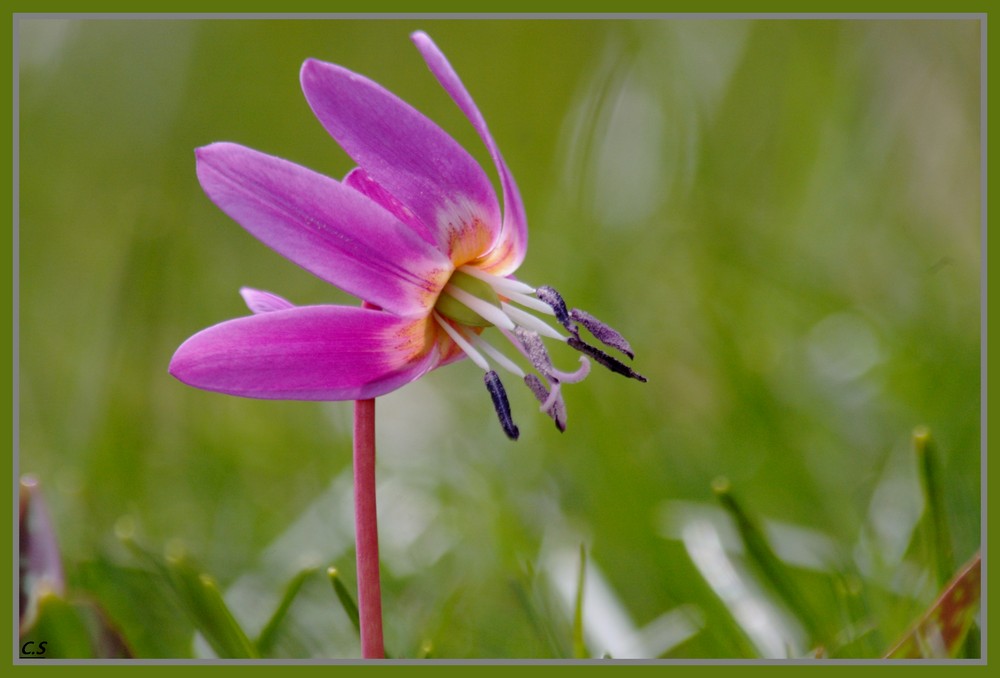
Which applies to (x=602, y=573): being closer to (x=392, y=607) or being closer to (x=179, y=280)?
(x=392, y=607)

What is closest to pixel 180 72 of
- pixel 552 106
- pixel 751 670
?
pixel 552 106

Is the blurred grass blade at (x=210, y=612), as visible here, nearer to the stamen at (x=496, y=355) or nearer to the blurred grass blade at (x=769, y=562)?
the stamen at (x=496, y=355)

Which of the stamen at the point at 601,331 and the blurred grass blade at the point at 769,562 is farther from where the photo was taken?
the blurred grass blade at the point at 769,562

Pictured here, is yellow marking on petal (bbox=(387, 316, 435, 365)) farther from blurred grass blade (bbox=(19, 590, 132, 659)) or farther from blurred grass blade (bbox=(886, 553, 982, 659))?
blurred grass blade (bbox=(886, 553, 982, 659))

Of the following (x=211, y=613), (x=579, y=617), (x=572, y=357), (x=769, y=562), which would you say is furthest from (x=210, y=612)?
(x=572, y=357)

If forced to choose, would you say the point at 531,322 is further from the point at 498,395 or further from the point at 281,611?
the point at 281,611

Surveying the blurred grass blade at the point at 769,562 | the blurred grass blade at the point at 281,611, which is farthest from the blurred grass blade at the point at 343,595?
the blurred grass blade at the point at 769,562

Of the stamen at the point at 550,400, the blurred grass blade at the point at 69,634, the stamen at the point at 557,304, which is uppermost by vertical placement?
the stamen at the point at 557,304
